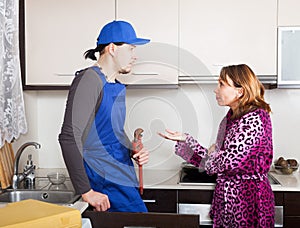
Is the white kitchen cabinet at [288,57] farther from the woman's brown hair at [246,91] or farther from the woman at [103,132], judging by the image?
the woman at [103,132]

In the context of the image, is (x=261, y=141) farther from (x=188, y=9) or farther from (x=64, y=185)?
(x=64, y=185)

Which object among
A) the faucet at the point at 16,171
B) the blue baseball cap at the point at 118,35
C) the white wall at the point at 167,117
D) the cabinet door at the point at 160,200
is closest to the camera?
the blue baseball cap at the point at 118,35

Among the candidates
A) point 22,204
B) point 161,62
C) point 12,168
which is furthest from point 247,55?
point 22,204

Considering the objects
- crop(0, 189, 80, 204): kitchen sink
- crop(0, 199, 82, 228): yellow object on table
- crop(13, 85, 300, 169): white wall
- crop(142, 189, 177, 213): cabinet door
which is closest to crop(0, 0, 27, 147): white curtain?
crop(0, 189, 80, 204): kitchen sink

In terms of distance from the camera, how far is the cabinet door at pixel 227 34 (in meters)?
2.51

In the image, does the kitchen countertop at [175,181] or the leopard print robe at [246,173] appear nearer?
the leopard print robe at [246,173]

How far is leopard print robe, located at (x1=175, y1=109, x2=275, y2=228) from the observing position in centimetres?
214

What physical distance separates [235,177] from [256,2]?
1.00 meters

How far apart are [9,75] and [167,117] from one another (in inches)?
45.5

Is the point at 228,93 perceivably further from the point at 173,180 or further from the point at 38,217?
the point at 38,217

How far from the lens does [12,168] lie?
7.91 ft

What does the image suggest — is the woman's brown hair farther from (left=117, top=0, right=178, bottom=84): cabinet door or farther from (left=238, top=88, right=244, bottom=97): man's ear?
(left=117, top=0, right=178, bottom=84): cabinet door

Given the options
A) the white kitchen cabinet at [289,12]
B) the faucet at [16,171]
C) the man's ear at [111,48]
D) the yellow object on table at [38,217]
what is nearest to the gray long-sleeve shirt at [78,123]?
the man's ear at [111,48]

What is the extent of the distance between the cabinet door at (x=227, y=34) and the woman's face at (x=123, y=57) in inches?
28.5
